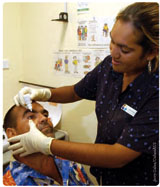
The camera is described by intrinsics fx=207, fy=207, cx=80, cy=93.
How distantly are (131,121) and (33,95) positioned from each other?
0.67 meters

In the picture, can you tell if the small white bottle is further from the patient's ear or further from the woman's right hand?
the patient's ear

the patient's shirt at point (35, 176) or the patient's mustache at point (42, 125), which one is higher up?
the patient's mustache at point (42, 125)

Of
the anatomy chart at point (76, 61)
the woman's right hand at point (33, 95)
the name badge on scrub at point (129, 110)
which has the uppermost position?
A: the anatomy chart at point (76, 61)

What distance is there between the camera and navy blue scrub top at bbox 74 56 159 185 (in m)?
0.94

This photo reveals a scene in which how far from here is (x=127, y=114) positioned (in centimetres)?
104

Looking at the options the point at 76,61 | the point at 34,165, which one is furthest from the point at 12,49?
the point at 34,165

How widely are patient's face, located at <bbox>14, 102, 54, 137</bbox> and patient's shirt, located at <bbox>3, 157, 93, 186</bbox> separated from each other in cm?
21

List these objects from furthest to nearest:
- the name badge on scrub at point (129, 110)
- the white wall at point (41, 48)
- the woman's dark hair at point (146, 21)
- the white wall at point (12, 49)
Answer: the white wall at point (12, 49), the white wall at point (41, 48), the name badge on scrub at point (129, 110), the woman's dark hair at point (146, 21)

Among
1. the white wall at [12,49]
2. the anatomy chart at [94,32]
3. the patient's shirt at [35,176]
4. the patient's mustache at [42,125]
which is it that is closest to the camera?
the patient's shirt at [35,176]

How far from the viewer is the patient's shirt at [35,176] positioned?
1.20 metres

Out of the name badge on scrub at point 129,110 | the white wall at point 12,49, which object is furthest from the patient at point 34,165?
the white wall at point 12,49

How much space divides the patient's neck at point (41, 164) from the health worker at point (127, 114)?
76 mm

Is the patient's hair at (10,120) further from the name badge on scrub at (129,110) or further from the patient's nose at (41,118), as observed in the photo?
the name badge on scrub at (129,110)

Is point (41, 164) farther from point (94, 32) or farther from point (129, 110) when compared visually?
point (94, 32)
